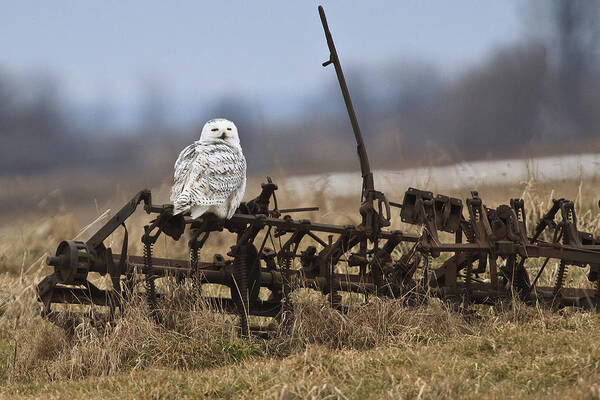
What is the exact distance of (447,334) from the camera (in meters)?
8.02

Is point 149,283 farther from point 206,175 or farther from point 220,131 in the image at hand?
point 220,131

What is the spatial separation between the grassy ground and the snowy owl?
2.85 feet

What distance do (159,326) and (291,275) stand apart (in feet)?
4.38

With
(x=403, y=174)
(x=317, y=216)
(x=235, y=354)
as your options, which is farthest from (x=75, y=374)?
(x=403, y=174)

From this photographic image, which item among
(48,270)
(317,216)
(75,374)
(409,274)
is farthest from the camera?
(317,216)

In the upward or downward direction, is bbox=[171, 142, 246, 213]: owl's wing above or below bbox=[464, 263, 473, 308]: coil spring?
above

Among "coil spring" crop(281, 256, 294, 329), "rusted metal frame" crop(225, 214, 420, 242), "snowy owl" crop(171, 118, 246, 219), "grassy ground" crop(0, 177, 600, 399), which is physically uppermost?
"snowy owl" crop(171, 118, 246, 219)

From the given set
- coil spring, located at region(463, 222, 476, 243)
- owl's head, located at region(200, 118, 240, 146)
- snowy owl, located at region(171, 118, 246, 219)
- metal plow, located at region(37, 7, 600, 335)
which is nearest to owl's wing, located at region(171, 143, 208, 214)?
snowy owl, located at region(171, 118, 246, 219)

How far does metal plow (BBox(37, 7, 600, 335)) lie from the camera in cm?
783

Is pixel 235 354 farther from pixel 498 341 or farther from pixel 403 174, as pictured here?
pixel 403 174

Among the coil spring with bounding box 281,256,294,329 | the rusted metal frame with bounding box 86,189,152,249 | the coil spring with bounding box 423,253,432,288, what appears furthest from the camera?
the coil spring with bounding box 423,253,432,288

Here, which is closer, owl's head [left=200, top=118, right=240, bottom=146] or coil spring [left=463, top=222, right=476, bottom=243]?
owl's head [left=200, top=118, right=240, bottom=146]

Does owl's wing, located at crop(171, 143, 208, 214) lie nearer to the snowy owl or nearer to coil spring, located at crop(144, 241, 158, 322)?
the snowy owl

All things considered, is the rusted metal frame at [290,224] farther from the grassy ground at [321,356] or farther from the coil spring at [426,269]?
the grassy ground at [321,356]
